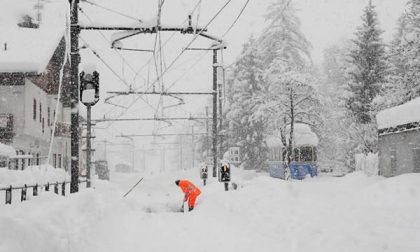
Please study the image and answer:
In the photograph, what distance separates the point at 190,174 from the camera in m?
52.2

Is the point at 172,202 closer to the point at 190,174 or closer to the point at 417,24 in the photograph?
the point at 417,24

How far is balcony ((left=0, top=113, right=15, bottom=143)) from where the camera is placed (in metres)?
26.7

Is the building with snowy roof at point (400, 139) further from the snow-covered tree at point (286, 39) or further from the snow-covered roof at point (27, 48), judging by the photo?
the snow-covered tree at point (286, 39)

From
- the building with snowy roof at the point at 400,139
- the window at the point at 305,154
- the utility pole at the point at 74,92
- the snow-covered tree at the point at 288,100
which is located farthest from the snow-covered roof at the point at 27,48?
the window at the point at 305,154

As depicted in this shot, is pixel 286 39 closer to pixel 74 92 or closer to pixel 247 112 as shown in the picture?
pixel 247 112

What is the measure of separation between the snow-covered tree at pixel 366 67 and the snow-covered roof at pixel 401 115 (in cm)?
1479

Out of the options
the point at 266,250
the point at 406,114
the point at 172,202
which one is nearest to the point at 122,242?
the point at 266,250

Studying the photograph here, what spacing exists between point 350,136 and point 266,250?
33.0 metres

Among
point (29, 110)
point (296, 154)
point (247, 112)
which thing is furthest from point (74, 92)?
point (247, 112)

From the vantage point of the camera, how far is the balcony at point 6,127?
1049 inches

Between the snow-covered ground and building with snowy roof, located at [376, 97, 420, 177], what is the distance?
4.94m

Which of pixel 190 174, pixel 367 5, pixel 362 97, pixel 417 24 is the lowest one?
pixel 190 174

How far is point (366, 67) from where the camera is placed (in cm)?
3781

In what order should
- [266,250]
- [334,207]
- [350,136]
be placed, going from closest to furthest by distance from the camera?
[266,250] < [334,207] < [350,136]
